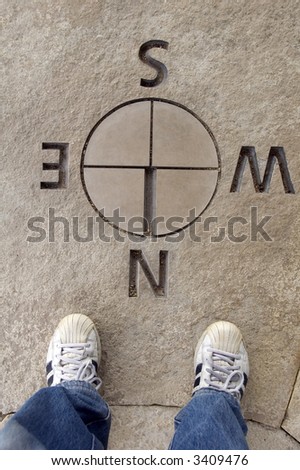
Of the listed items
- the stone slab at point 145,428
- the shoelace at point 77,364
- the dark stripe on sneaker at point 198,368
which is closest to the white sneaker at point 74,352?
the shoelace at point 77,364

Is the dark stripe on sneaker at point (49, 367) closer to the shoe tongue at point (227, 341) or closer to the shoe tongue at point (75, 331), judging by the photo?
the shoe tongue at point (75, 331)

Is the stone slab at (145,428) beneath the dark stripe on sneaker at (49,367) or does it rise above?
beneath

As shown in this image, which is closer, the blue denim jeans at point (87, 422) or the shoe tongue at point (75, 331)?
the blue denim jeans at point (87, 422)

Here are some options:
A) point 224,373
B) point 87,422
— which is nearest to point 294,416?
point 224,373

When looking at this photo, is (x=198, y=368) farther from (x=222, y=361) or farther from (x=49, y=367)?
(x=49, y=367)

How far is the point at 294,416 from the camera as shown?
170 centimetres

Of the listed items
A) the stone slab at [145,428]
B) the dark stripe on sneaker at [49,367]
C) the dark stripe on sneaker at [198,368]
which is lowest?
the stone slab at [145,428]

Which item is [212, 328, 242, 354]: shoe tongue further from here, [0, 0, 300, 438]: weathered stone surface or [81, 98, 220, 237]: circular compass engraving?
[81, 98, 220, 237]: circular compass engraving

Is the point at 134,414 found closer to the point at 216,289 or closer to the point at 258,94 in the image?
the point at 216,289

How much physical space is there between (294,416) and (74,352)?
2.41 feet

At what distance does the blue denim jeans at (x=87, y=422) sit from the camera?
129 centimetres

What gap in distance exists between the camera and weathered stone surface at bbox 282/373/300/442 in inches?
66.6

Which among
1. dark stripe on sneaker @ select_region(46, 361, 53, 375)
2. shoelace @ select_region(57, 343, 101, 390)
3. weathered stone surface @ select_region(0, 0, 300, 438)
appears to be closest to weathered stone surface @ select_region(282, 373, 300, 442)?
weathered stone surface @ select_region(0, 0, 300, 438)
